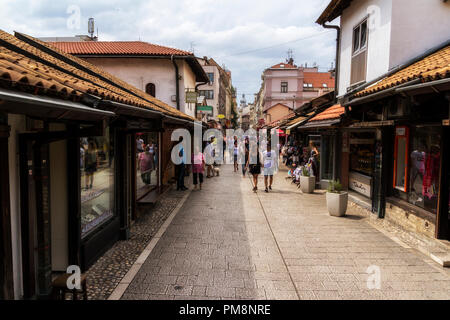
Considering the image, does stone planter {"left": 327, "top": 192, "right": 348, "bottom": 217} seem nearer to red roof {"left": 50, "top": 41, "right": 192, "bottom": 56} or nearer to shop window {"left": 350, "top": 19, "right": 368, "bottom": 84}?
shop window {"left": 350, "top": 19, "right": 368, "bottom": 84}

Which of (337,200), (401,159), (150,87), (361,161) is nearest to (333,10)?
(361,161)

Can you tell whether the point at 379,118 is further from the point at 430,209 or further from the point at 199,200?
the point at 199,200

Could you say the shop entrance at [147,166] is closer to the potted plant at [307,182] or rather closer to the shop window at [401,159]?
the potted plant at [307,182]

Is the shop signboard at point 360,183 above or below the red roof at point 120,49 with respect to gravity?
below

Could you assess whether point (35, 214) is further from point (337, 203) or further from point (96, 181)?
point (337, 203)

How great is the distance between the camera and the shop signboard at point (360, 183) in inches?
379

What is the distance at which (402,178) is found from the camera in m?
Result: 7.82

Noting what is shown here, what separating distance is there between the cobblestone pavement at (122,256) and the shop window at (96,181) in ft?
2.02

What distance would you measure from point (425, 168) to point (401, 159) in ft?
3.46

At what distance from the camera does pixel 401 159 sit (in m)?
7.84

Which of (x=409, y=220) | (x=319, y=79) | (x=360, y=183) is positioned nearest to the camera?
(x=409, y=220)

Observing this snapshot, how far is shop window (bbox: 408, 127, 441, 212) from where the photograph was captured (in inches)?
255

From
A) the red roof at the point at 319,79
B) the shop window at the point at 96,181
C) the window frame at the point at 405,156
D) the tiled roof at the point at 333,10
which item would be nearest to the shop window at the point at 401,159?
the window frame at the point at 405,156
